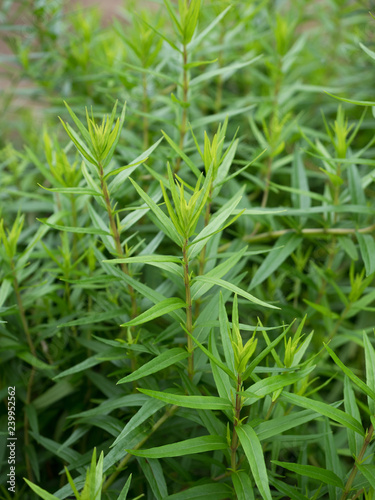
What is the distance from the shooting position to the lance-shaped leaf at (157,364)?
36 centimetres

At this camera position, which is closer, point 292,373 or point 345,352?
point 292,373

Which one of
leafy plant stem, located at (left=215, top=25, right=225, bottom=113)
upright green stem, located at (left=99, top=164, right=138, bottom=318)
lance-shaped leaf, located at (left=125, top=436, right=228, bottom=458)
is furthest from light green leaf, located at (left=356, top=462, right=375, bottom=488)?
leafy plant stem, located at (left=215, top=25, right=225, bottom=113)

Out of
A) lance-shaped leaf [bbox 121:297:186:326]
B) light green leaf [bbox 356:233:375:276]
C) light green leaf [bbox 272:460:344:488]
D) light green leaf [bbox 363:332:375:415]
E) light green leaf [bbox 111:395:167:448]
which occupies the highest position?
lance-shaped leaf [bbox 121:297:186:326]

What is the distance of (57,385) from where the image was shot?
540 millimetres

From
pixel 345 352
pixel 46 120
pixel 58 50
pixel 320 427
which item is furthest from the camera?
pixel 46 120

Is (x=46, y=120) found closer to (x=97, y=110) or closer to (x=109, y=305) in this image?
(x=97, y=110)

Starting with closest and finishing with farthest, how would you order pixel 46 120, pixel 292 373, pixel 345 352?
pixel 292 373, pixel 345 352, pixel 46 120

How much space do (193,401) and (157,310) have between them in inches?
2.9

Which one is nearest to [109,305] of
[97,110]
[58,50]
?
[97,110]

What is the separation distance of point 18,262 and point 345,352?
512 millimetres

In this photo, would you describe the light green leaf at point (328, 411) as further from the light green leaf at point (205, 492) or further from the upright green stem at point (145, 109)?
the upright green stem at point (145, 109)

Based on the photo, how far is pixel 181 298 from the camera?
1.67ft

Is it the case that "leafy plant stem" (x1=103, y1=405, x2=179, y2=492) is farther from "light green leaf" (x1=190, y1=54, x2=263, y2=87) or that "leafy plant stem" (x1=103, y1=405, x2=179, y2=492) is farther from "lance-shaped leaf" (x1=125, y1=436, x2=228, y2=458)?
"light green leaf" (x1=190, y1=54, x2=263, y2=87)

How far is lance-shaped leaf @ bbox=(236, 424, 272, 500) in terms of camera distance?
1.08ft
